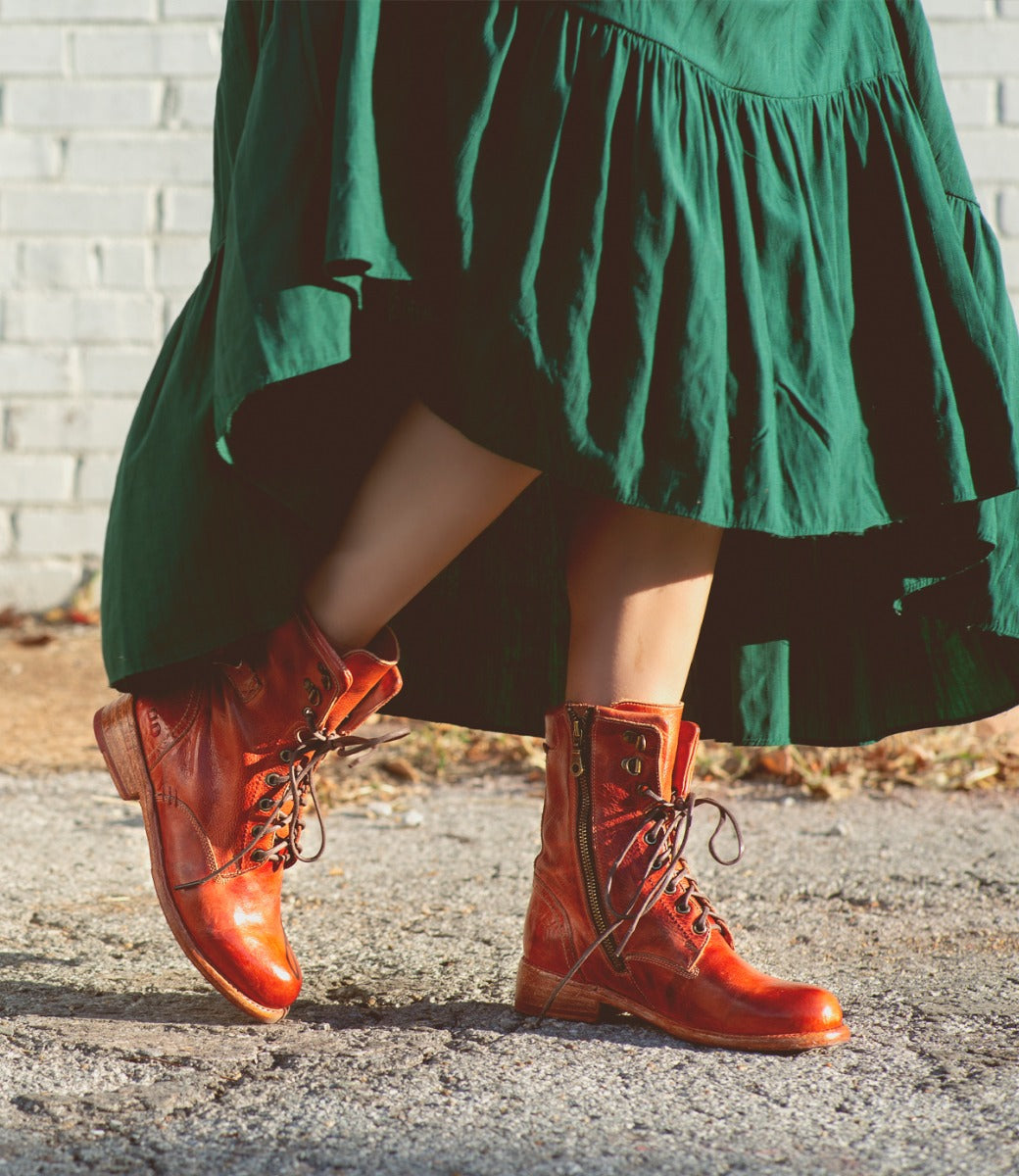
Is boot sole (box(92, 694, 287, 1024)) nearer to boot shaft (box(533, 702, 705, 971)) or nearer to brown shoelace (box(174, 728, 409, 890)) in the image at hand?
brown shoelace (box(174, 728, 409, 890))

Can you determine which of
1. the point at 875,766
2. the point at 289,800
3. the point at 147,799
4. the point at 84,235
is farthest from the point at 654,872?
the point at 84,235

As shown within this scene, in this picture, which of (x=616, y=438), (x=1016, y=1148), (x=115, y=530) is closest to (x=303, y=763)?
(x=115, y=530)

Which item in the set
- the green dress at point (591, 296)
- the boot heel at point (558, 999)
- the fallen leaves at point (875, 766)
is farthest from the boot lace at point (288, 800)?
the fallen leaves at point (875, 766)

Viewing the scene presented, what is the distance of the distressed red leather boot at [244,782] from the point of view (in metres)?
1.22

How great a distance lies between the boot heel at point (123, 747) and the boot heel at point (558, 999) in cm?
43

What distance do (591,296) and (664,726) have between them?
16.1 inches

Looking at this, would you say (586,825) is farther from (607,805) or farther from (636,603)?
(636,603)

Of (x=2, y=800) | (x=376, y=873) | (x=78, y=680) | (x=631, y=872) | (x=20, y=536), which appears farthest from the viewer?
(x=20, y=536)

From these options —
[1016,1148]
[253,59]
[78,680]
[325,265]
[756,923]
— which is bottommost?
[78,680]

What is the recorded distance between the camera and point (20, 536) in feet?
11.3

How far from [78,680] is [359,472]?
1.80 meters

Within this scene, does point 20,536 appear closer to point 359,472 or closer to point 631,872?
→ point 359,472

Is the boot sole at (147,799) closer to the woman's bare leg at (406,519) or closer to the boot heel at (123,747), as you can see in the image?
the boot heel at (123,747)

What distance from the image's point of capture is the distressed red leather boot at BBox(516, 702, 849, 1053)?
48.3 inches
